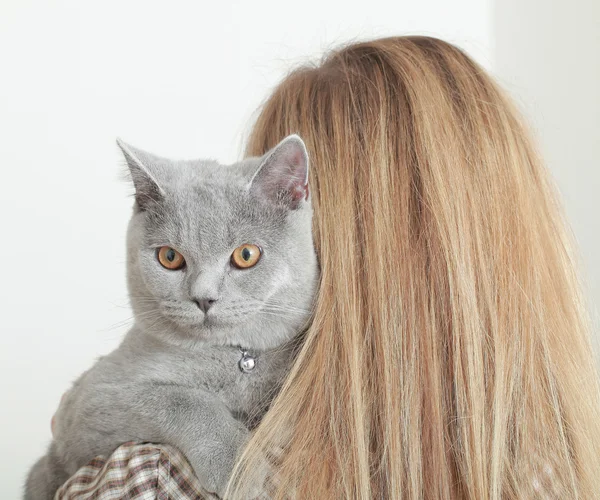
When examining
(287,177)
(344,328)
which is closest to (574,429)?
(344,328)

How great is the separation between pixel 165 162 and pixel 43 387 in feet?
4.85

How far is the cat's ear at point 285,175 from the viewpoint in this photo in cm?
91

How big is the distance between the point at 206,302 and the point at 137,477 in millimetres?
231

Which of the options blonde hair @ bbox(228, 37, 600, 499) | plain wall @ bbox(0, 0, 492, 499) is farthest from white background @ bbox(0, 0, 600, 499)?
blonde hair @ bbox(228, 37, 600, 499)

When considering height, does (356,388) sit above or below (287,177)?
below

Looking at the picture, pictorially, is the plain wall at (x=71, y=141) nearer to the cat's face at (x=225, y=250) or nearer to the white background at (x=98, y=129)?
the white background at (x=98, y=129)

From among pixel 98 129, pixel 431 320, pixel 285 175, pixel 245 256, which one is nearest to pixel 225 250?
pixel 245 256

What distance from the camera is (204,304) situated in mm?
897

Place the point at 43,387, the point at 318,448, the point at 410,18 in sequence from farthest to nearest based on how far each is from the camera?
the point at 410,18
the point at 43,387
the point at 318,448

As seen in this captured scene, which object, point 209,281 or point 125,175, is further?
point 125,175

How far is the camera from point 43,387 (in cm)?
221

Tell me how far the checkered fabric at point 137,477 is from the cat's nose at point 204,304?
0.18 m

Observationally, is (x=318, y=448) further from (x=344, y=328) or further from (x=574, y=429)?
(x=574, y=429)

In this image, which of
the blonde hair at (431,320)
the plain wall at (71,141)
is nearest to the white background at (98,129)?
the plain wall at (71,141)
